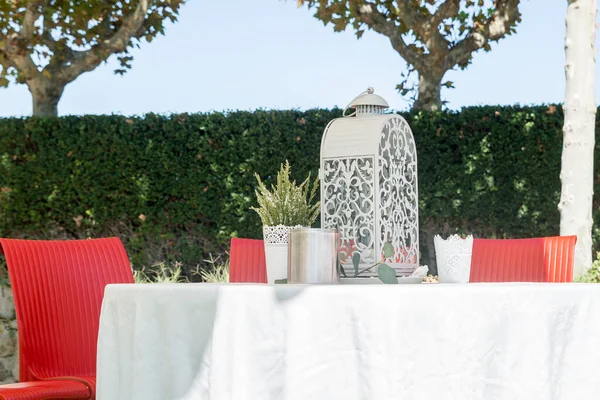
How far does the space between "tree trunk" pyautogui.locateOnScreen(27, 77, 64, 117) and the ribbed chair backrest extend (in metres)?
6.10

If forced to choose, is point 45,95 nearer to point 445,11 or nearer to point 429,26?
point 429,26

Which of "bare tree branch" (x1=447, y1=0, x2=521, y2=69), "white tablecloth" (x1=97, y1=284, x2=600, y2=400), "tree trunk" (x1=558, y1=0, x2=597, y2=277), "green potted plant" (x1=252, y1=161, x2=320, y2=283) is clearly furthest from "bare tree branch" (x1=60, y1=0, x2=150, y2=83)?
"white tablecloth" (x1=97, y1=284, x2=600, y2=400)

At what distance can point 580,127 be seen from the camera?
588 centimetres

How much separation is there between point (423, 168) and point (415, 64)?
4.26 ft

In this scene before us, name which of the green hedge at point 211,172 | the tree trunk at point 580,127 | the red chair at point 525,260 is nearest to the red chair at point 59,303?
the red chair at point 525,260

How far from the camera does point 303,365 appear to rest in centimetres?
167

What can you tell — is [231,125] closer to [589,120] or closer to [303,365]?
[589,120]

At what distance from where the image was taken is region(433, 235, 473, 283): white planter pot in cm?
218

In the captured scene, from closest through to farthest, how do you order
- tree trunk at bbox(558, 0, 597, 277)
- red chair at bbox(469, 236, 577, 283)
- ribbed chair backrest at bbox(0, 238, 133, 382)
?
ribbed chair backrest at bbox(0, 238, 133, 382) < red chair at bbox(469, 236, 577, 283) < tree trunk at bbox(558, 0, 597, 277)

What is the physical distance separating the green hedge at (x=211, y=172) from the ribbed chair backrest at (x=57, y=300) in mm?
4800

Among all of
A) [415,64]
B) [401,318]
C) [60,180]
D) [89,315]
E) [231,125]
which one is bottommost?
[89,315]

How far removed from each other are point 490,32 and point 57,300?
663cm

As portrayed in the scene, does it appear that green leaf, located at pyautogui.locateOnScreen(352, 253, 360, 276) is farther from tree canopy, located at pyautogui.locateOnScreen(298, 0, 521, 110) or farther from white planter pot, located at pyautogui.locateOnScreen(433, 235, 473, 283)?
tree canopy, located at pyautogui.locateOnScreen(298, 0, 521, 110)

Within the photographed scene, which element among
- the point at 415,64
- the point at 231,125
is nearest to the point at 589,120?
the point at 415,64
